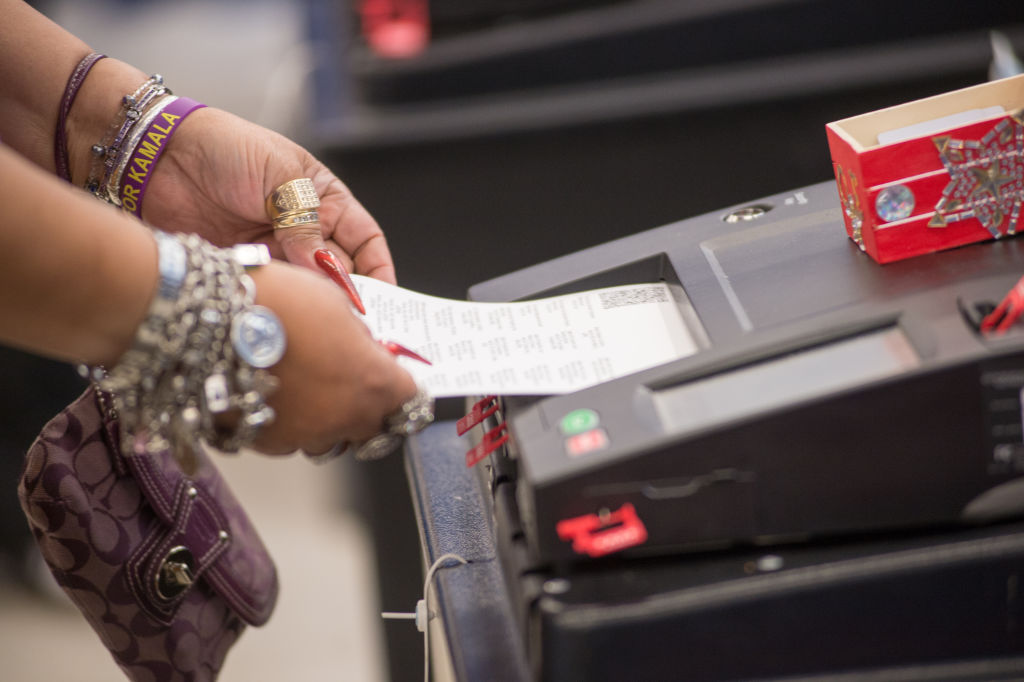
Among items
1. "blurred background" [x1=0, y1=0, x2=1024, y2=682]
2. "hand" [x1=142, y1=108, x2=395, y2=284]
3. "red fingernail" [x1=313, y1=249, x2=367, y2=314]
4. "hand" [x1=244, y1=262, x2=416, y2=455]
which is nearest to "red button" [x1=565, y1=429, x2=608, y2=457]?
"hand" [x1=244, y1=262, x2=416, y2=455]

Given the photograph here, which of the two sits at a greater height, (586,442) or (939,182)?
(939,182)

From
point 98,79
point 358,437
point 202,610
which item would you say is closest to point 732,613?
point 358,437

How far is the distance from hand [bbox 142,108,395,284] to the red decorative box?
382 mm

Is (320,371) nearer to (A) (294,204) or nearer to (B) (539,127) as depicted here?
(A) (294,204)

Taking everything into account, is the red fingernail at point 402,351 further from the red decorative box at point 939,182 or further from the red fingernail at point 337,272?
the red decorative box at point 939,182

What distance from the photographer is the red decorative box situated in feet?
2.04

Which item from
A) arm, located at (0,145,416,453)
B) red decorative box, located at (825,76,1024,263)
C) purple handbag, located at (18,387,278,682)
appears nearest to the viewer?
arm, located at (0,145,416,453)

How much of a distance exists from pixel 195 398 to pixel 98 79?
373 millimetres

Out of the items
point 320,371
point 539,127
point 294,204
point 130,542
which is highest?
point 539,127

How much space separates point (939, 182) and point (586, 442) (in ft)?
→ 0.94

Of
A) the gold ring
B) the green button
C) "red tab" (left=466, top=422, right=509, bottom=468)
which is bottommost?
"red tab" (left=466, top=422, right=509, bottom=468)

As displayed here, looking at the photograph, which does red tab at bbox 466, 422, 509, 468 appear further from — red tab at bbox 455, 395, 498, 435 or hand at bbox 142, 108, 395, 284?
hand at bbox 142, 108, 395, 284

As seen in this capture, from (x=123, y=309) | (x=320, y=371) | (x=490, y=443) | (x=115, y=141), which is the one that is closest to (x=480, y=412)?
(x=490, y=443)

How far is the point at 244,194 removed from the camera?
82 cm
